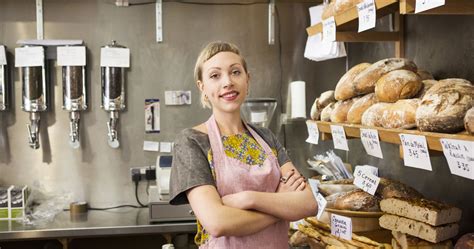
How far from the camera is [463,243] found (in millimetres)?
1463

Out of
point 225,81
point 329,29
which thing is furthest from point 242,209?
point 329,29

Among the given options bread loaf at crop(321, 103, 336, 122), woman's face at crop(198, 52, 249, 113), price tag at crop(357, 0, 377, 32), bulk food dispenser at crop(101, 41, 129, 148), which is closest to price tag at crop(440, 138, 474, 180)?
price tag at crop(357, 0, 377, 32)

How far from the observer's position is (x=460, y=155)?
3.94 feet

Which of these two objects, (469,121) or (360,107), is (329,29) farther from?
(469,121)

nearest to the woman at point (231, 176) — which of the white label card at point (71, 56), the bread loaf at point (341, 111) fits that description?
the bread loaf at point (341, 111)

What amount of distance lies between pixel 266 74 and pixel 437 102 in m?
2.16

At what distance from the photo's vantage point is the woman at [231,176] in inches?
60.2

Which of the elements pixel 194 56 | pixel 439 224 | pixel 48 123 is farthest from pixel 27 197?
pixel 439 224

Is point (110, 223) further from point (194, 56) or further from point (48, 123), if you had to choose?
point (194, 56)

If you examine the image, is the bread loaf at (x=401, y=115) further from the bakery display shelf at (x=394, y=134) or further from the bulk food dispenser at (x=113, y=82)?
the bulk food dispenser at (x=113, y=82)

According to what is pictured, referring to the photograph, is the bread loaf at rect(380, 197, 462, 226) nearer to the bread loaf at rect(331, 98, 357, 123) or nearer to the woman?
the woman

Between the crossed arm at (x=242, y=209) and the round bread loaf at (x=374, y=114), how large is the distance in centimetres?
32

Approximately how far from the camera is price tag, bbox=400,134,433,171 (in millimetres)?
1354

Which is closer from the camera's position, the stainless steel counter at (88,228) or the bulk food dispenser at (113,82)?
the stainless steel counter at (88,228)
